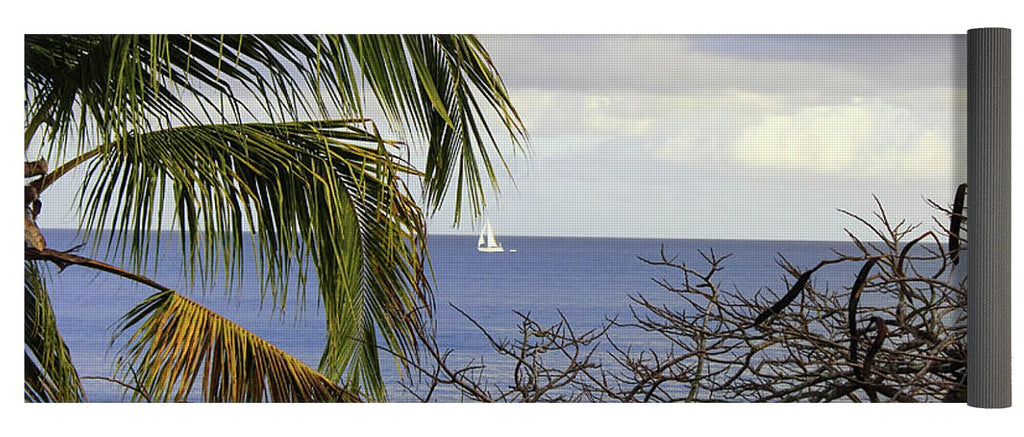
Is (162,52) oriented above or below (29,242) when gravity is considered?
above

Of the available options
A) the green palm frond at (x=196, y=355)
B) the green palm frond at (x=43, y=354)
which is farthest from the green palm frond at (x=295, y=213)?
the green palm frond at (x=43, y=354)

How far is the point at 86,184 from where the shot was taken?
425cm

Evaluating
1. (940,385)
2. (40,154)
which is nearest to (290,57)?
(40,154)

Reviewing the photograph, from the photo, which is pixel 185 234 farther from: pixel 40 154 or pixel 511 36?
pixel 511 36

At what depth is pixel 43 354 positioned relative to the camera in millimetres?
4277

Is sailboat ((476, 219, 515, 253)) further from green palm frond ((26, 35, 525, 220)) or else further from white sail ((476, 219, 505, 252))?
green palm frond ((26, 35, 525, 220))

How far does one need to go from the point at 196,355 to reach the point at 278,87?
106 centimetres

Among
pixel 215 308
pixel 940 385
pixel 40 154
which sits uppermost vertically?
pixel 40 154

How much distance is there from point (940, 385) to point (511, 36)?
211 cm

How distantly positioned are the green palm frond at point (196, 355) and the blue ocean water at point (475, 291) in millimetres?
43

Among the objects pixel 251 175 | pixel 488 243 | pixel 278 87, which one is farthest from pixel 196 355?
pixel 488 243

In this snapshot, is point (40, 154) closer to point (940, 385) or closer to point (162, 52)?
point (162, 52)

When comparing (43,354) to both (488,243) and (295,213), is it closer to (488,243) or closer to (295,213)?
(295,213)

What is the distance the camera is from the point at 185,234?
424 cm
